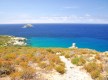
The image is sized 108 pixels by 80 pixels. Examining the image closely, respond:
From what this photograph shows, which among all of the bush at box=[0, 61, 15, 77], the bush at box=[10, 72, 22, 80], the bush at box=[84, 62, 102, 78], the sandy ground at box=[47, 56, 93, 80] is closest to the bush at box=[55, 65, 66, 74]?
the sandy ground at box=[47, 56, 93, 80]

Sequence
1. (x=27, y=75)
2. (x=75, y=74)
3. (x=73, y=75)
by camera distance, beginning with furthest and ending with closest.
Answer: (x=75, y=74)
(x=73, y=75)
(x=27, y=75)

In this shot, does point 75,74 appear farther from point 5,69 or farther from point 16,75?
point 5,69

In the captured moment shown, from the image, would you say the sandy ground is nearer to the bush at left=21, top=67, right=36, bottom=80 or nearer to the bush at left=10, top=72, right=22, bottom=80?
the bush at left=21, top=67, right=36, bottom=80

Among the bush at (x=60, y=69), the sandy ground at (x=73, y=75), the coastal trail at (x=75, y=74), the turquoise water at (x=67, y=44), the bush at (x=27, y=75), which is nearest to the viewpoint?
the bush at (x=27, y=75)

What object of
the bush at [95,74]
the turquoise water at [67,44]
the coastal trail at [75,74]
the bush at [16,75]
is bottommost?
the turquoise water at [67,44]

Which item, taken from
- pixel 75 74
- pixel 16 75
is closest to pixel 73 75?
pixel 75 74

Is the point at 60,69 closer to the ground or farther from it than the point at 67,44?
farther from it

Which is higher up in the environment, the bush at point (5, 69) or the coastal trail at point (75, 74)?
the bush at point (5, 69)

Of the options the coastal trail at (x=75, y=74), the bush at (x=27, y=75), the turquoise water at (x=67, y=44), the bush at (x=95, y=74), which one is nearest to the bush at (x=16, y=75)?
the bush at (x=27, y=75)

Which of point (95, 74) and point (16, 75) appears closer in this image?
point (16, 75)

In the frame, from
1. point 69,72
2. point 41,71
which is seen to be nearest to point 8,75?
point 41,71

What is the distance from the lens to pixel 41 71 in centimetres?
1498

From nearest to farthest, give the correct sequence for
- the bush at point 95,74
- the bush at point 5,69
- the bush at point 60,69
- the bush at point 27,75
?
the bush at point 27,75 → the bush at point 5,69 → the bush at point 95,74 → the bush at point 60,69

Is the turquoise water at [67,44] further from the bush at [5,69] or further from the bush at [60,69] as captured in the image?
the bush at [5,69]
